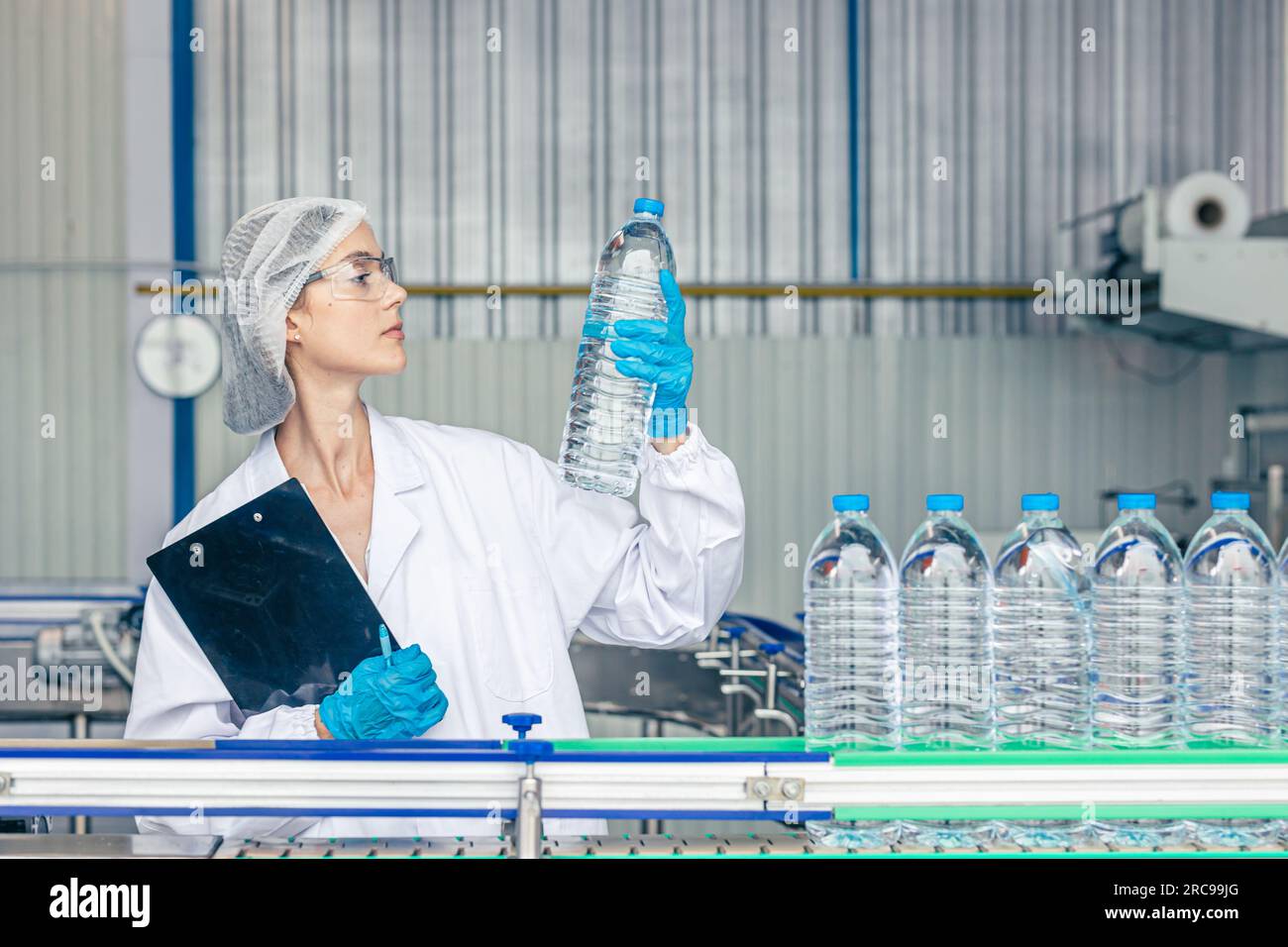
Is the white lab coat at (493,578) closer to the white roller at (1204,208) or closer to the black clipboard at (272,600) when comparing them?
the black clipboard at (272,600)

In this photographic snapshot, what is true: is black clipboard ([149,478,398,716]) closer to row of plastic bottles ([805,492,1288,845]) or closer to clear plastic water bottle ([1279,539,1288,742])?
row of plastic bottles ([805,492,1288,845])

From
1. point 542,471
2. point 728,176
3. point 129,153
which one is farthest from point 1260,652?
point 129,153

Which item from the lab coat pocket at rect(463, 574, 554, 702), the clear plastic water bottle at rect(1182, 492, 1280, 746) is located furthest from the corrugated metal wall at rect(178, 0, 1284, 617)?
the clear plastic water bottle at rect(1182, 492, 1280, 746)

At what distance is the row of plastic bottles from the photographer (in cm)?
133

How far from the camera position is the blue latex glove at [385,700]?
1.43m

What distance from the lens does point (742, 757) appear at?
47.8 inches

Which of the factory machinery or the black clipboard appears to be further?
the black clipboard

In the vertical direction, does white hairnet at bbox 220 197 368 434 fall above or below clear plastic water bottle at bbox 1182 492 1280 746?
above

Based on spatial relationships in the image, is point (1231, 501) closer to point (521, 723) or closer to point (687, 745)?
point (687, 745)

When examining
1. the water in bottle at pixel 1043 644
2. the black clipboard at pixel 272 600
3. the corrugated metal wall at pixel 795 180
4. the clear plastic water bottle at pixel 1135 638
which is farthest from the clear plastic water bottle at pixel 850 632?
the corrugated metal wall at pixel 795 180

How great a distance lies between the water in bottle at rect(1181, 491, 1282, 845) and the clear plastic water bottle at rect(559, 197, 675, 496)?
66 cm

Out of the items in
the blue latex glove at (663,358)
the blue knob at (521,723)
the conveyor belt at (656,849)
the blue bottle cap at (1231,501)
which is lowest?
the conveyor belt at (656,849)

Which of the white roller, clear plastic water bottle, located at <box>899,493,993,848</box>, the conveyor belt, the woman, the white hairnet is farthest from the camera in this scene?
the white roller

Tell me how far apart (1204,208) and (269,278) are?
4153 millimetres
